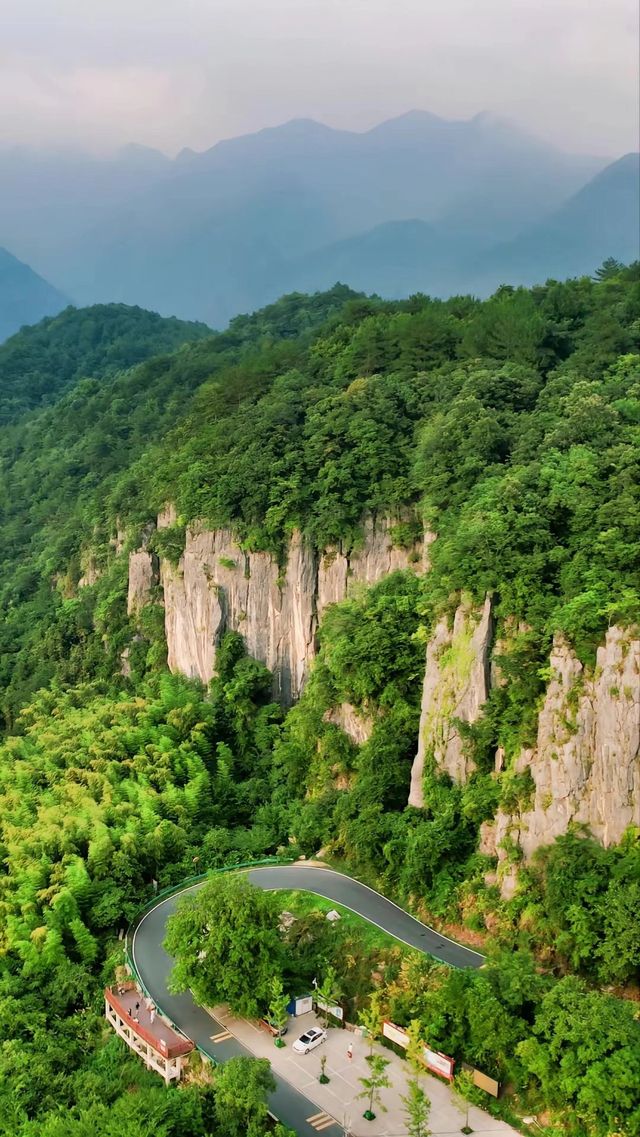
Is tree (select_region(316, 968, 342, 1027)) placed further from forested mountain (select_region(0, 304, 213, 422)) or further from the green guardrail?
forested mountain (select_region(0, 304, 213, 422))

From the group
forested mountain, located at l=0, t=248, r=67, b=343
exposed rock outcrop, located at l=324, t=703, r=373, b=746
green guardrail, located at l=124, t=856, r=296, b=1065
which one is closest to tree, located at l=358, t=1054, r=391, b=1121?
green guardrail, located at l=124, t=856, r=296, b=1065

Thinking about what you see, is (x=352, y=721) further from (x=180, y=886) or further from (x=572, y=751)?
(x=572, y=751)

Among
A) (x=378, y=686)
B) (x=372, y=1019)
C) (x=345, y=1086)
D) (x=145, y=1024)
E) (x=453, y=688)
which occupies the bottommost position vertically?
(x=345, y=1086)

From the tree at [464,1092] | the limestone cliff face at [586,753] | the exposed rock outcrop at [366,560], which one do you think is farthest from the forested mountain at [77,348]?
the tree at [464,1092]

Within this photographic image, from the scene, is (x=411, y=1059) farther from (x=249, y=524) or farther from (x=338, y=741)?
(x=249, y=524)

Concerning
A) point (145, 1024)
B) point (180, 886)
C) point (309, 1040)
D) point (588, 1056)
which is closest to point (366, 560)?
point (180, 886)
